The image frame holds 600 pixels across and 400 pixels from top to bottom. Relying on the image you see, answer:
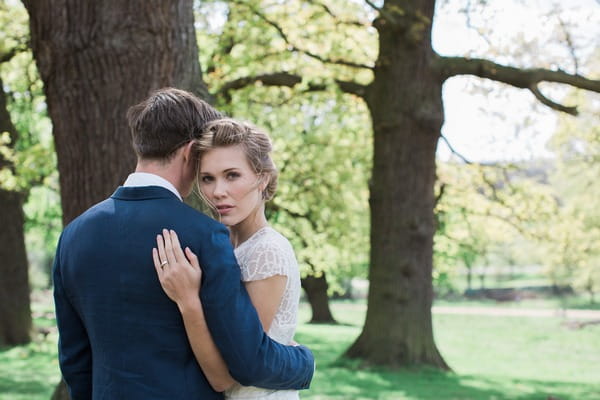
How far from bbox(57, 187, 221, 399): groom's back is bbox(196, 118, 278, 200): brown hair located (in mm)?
253

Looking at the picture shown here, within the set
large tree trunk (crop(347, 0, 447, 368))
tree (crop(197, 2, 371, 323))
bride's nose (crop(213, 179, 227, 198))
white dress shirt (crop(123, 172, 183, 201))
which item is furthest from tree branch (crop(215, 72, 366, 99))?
white dress shirt (crop(123, 172, 183, 201))

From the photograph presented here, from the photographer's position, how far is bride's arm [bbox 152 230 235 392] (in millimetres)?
2613

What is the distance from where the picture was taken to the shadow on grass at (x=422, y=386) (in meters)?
10.5

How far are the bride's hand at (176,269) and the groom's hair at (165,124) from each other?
1.11 feet

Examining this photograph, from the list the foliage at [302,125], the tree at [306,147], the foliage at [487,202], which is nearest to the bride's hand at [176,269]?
the foliage at [302,125]

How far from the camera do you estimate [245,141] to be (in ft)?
9.77

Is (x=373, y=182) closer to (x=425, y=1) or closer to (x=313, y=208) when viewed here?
(x=425, y=1)

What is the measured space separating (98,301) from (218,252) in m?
0.45

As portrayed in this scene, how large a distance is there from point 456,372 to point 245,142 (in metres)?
11.9

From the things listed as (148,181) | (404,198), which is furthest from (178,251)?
(404,198)

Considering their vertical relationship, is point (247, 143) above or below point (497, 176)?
below

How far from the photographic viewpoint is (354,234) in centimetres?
2172

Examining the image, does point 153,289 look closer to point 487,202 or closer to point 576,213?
point 487,202

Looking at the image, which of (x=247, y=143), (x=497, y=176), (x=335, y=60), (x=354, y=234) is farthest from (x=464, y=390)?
(x=354, y=234)
